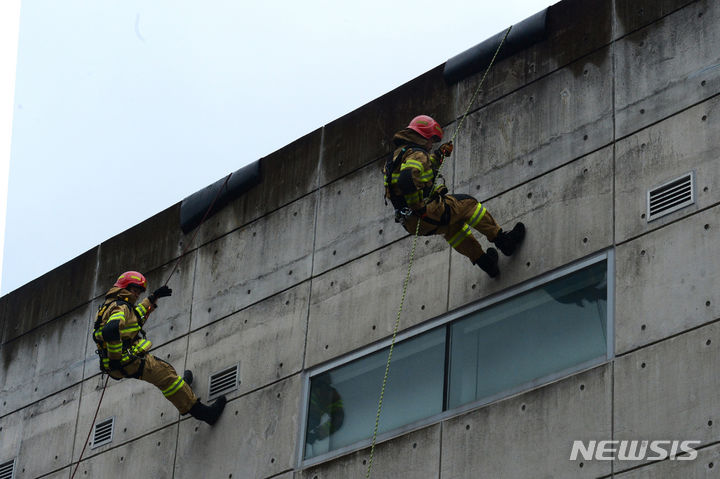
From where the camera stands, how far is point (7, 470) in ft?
56.5

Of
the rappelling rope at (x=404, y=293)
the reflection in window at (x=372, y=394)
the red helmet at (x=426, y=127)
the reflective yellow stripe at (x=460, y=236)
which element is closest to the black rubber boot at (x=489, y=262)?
the reflective yellow stripe at (x=460, y=236)

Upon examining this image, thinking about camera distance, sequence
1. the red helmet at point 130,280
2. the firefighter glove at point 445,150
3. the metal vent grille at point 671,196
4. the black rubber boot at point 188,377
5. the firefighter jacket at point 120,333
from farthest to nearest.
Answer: the black rubber boot at point 188,377 → the red helmet at point 130,280 → the firefighter jacket at point 120,333 → the firefighter glove at point 445,150 → the metal vent grille at point 671,196

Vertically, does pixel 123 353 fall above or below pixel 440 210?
below

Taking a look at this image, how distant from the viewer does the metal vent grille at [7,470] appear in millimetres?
17109

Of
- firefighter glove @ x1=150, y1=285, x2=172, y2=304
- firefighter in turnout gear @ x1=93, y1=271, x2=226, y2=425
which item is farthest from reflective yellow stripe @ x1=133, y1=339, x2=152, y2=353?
firefighter glove @ x1=150, y1=285, x2=172, y2=304

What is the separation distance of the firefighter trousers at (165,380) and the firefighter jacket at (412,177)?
3.51m

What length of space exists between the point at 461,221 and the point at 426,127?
3.21 feet

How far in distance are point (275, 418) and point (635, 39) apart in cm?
509

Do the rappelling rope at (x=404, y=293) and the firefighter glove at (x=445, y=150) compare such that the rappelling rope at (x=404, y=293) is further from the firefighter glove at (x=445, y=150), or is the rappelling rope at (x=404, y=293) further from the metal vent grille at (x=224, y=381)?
the metal vent grille at (x=224, y=381)

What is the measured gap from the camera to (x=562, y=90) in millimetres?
13016

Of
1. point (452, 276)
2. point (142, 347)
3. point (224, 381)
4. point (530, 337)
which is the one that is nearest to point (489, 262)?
point (452, 276)

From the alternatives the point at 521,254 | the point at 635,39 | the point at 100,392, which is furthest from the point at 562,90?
the point at 100,392

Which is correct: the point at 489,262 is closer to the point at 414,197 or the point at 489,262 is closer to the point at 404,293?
the point at 414,197

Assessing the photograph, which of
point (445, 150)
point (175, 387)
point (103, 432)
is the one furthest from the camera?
point (103, 432)
